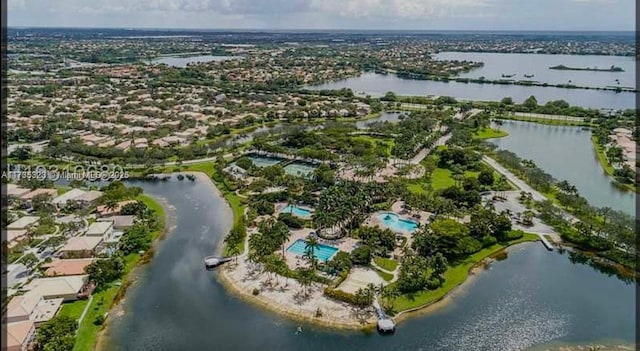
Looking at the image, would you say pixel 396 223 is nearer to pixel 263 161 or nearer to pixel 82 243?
pixel 263 161

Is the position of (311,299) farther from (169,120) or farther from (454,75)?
(454,75)

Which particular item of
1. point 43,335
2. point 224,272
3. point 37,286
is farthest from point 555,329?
point 37,286

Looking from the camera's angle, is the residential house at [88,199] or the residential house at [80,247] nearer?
the residential house at [80,247]

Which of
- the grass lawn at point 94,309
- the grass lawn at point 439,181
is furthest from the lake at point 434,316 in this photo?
the grass lawn at point 439,181

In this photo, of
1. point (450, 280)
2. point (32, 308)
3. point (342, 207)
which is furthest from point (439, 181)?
point (32, 308)

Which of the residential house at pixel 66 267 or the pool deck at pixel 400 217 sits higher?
the pool deck at pixel 400 217

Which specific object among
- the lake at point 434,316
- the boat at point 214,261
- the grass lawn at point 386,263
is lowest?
the lake at point 434,316

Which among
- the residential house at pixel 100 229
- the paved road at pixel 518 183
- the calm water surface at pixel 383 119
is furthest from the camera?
the calm water surface at pixel 383 119

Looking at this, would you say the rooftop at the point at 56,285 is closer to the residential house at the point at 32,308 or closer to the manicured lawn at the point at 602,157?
the residential house at the point at 32,308
